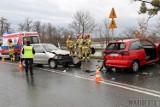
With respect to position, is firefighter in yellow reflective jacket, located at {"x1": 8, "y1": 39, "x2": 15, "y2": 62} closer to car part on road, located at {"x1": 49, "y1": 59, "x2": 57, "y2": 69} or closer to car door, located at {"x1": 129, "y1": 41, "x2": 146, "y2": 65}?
car part on road, located at {"x1": 49, "y1": 59, "x2": 57, "y2": 69}

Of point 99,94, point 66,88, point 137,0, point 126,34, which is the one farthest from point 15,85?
point 126,34

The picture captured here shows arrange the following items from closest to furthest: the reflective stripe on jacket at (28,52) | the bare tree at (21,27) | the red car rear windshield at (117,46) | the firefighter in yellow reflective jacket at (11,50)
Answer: the red car rear windshield at (117,46)
the reflective stripe on jacket at (28,52)
the firefighter in yellow reflective jacket at (11,50)
the bare tree at (21,27)

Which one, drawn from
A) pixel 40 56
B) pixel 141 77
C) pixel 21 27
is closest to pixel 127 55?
pixel 141 77

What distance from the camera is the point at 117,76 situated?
11.2 meters

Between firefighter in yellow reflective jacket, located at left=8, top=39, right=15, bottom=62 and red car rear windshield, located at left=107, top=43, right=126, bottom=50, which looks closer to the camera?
red car rear windshield, located at left=107, top=43, right=126, bottom=50

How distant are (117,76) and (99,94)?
3407 millimetres

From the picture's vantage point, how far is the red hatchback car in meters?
11.5

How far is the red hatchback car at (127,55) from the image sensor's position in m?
11.5

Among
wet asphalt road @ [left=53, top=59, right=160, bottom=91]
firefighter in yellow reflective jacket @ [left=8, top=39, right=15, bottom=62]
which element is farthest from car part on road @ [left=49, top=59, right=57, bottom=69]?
firefighter in yellow reflective jacket @ [left=8, top=39, right=15, bottom=62]

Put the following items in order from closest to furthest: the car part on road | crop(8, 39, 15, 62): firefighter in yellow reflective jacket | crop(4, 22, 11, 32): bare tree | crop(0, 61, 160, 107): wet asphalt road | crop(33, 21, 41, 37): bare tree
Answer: crop(0, 61, 160, 107): wet asphalt road
the car part on road
crop(8, 39, 15, 62): firefighter in yellow reflective jacket
crop(33, 21, 41, 37): bare tree
crop(4, 22, 11, 32): bare tree

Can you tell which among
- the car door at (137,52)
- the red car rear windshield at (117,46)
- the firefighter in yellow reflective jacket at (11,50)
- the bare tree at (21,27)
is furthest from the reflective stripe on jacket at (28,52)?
the bare tree at (21,27)

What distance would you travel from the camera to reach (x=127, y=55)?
11.4 m

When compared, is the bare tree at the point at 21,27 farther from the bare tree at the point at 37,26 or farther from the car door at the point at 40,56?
the car door at the point at 40,56

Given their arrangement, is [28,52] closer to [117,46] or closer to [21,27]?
[117,46]
